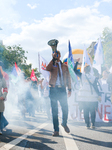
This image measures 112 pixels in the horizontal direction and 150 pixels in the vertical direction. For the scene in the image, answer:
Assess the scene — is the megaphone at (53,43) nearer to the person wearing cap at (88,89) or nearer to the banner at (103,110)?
the person wearing cap at (88,89)

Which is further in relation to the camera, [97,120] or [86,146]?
[97,120]

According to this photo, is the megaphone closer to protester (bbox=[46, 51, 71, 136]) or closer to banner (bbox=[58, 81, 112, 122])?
protester (bbox=[46, 51, 71, 136])

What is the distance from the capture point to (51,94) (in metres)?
5.39

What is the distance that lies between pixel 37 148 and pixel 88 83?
3120mm

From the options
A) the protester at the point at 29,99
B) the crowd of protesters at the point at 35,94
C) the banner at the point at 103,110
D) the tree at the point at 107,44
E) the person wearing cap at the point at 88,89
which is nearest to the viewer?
the crowd of protesters at the point at 35,94

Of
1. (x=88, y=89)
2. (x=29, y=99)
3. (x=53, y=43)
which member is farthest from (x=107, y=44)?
(x=53, y=43)

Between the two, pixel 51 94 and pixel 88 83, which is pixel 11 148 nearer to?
pixel 51 94

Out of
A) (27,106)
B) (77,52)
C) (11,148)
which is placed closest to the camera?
(11,148)

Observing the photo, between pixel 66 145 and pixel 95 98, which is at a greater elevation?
pixel 95 98

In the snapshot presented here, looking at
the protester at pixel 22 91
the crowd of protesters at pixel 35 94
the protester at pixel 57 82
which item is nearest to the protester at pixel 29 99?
the crowd of protesters at pixel 35 94

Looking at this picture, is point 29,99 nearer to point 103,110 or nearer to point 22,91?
point 22,91

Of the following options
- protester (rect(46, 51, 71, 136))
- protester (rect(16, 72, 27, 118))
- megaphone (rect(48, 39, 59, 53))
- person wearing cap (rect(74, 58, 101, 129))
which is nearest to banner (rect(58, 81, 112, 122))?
person wearing cap (rect(74, 58, 101, 129))

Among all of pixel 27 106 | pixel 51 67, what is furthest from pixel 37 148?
pixel 27 106

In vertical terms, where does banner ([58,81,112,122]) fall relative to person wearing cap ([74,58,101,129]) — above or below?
below
